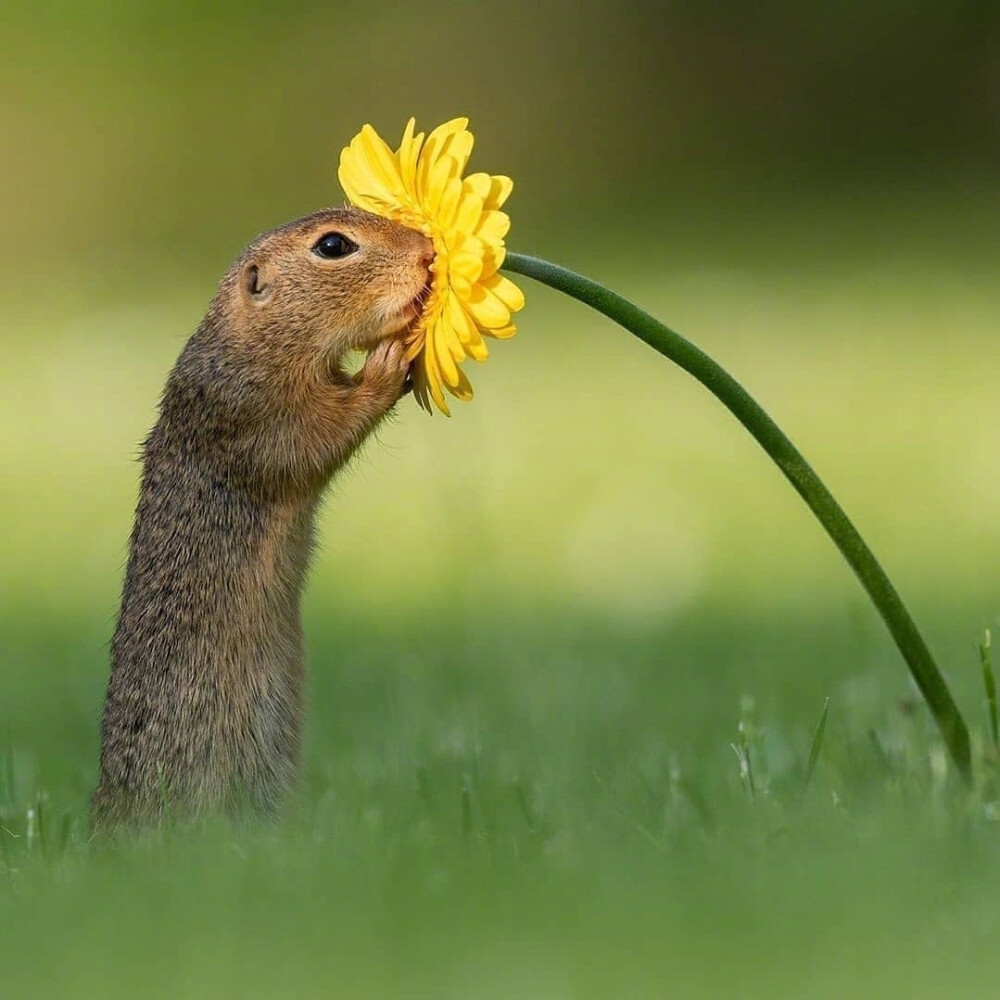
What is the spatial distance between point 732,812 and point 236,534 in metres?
1.51

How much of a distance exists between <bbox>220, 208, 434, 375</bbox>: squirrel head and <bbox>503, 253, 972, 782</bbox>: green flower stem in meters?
0.76

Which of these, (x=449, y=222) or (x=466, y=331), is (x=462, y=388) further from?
(x=449, y=222)

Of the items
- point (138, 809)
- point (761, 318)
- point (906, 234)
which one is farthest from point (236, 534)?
point (906, 234)

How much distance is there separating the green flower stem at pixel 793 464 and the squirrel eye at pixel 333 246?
0.98m

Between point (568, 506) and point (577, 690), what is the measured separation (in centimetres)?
283

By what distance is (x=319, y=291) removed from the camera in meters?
4.86

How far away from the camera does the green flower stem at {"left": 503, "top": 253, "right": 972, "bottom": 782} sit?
3.83 m

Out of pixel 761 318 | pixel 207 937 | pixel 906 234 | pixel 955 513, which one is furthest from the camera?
pixel 906 234

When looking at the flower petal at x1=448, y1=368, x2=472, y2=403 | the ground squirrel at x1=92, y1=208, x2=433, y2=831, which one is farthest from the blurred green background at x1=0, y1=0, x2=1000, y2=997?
the flower petal at x1=448, y1=368, x2=472, y2=403

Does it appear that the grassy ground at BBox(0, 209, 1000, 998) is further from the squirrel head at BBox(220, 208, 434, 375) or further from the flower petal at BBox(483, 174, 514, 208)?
the flower petal at BBox(483, 174, 514, 208)

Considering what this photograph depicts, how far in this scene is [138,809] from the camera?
14.8ft

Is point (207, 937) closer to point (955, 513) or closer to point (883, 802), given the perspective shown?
point (883, 802)

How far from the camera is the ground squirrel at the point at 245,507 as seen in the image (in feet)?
15.1

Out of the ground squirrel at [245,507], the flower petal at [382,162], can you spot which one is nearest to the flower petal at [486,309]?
the flower petal at [382,162]
